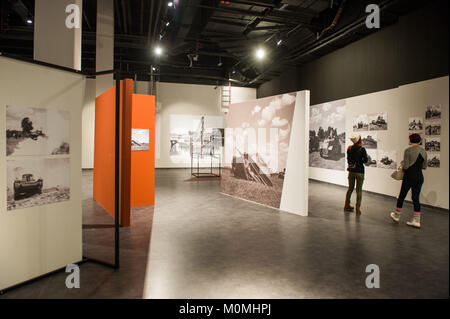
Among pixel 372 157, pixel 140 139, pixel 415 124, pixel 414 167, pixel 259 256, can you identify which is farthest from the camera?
pixel 372 157

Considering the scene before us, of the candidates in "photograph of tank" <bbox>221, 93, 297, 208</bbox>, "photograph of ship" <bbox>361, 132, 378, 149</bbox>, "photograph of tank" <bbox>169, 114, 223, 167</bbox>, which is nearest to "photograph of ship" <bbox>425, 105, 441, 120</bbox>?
"photograph of tank" <bbox>221, 93, 297, 208</bbox>

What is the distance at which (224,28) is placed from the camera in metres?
10.2

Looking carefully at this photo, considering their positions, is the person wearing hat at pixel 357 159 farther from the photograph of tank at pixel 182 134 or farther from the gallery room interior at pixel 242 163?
the photograph of tank at pixel 182 134

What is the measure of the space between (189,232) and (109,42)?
686cm

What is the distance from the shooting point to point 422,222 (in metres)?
5.38

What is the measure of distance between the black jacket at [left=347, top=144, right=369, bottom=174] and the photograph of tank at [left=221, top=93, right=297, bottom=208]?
133cm

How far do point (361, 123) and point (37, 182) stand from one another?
334 inches

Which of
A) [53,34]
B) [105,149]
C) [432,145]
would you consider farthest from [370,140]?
[53,34]

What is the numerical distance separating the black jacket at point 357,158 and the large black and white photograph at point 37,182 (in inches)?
205

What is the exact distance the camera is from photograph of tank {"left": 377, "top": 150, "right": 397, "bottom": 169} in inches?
297

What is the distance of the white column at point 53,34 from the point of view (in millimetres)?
3875

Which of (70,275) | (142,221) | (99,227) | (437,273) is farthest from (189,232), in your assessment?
(437,273)

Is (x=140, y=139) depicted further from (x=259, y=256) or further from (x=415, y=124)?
(x=415, y=124)
